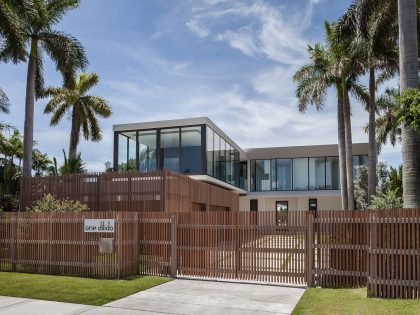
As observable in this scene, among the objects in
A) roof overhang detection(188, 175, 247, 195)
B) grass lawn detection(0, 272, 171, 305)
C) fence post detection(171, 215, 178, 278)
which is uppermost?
roof overhang detection(188, 175, 247, 195)

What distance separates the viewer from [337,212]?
11.7 m

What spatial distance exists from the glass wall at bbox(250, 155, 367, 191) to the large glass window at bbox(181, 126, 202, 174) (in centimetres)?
1488

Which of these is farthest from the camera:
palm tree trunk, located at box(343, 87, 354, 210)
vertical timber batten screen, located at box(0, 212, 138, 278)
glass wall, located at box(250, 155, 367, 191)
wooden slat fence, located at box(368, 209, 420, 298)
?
glass wall, located at box(250, 155, 367, 191)

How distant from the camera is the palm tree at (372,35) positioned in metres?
17.0

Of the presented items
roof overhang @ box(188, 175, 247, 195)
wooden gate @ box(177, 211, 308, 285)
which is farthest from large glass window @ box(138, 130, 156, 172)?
wooden gate @ box(177, 211, 308, 285)

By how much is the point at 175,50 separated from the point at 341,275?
366 inches

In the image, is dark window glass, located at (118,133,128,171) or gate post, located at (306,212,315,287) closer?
gate post, located at (306,212,315,287)

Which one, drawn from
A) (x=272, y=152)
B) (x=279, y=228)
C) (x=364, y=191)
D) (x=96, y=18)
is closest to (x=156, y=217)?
(x=279, y=228)

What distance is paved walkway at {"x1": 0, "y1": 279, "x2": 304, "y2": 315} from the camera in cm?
935

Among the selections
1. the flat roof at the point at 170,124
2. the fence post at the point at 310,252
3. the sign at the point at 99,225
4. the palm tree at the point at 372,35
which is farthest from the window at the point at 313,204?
the sign at the point at 99,225

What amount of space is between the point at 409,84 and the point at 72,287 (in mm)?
10096

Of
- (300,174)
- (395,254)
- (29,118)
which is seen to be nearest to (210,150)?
(29,118)

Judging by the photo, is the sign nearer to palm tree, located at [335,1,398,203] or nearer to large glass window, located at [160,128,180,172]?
palm tree, located at [335,1,398,203]

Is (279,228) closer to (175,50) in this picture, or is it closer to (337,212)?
(337,212)
